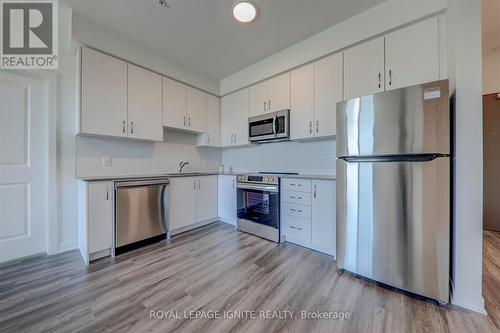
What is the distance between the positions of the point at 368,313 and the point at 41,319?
217 centimetres

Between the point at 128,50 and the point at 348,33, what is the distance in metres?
2.62

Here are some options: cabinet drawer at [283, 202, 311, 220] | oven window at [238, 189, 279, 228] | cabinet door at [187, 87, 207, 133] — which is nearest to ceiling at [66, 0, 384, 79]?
cabinet door at [187, 87, 207, 133]

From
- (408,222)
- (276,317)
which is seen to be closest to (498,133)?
(408,222)

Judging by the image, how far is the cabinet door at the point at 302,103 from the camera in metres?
2.66

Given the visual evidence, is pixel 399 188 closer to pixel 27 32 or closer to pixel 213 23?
pixel 213 23

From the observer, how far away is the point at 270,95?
309 cm

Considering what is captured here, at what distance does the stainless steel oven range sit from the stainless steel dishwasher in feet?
3.44

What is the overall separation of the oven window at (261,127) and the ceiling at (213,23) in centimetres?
96

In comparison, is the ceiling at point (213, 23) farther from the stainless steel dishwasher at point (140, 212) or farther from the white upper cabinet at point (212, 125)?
the stainless steel dishwasher at point (140, 212)

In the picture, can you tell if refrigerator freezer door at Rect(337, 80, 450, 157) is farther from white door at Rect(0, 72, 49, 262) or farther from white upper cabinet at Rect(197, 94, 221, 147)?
white door at Rect(0, 72, 49, 262)

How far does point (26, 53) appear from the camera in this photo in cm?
215

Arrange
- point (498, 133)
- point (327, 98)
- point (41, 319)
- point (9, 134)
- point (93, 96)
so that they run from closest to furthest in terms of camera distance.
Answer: point (41, 319)
point (9, 134)
point (93, 96)
point (327, 98)
point (498, 133)

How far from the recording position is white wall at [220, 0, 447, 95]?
185 centimetres

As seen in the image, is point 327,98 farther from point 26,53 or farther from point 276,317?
point 26,53
